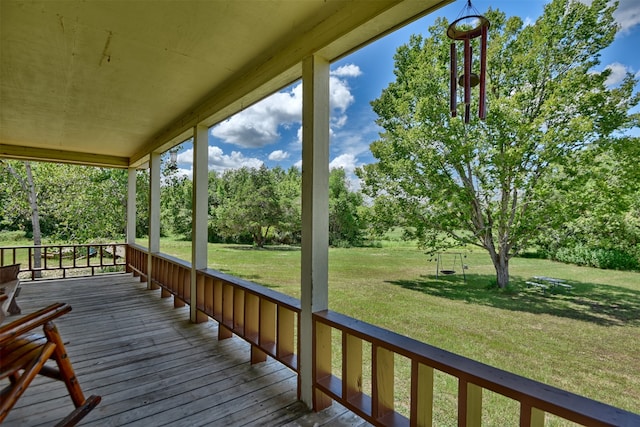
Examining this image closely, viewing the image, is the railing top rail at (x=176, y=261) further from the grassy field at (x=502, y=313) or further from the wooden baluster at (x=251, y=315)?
the grassy field at (x=502, y=313)

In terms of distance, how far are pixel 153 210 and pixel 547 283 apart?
8.33m

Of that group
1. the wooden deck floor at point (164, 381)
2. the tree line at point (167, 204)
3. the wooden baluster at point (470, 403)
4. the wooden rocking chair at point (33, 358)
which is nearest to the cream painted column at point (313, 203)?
the wooden deck floor at point (164, 381)

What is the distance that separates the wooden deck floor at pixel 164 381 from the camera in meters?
1.62

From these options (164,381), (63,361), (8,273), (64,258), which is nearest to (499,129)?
(164,381)

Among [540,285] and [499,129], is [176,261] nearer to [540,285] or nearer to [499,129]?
[499,129]

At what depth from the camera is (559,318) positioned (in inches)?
215

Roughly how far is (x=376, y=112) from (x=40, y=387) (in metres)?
8.13

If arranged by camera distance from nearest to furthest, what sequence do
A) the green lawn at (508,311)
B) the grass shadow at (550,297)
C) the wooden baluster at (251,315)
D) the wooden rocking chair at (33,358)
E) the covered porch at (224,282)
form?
the wooden rocking chair at (33,358)
the covered porch at (224,282)
the wooden baluster at (251,315)
the green lawn at (508,311)
the grass shadow at (550,297)

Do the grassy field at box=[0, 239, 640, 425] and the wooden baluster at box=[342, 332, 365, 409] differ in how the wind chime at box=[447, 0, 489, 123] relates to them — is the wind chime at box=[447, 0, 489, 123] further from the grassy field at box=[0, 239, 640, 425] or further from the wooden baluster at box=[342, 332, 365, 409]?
the grassy field at box=[0, 239, 640, 425]

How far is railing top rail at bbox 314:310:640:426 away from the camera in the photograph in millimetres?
766

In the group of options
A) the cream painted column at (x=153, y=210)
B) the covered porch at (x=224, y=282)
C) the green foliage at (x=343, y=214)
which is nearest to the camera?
the covered porch at (x=224, y=282)

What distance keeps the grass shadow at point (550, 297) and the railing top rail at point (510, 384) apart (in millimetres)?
6122

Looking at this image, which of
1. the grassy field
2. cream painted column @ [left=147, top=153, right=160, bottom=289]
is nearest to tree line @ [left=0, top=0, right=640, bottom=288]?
the grassy field

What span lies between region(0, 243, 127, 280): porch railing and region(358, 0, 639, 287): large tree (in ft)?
21.7
